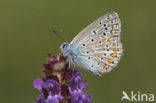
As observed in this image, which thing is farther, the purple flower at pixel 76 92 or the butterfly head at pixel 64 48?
the butterfly head at pixel 64 48

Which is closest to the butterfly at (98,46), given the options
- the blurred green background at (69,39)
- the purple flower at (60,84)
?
the purple flower at (60,84)

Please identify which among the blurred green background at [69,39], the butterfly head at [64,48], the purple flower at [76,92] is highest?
the blurred green background at [69,39]

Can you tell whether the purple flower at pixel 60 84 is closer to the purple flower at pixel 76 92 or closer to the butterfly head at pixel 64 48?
the purple flower at pixel 76 92

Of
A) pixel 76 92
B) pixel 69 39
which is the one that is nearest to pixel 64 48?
pixel 76 92

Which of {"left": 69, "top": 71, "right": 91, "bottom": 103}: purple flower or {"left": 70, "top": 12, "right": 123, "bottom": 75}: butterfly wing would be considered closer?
{"left": 69, "top": 71, "right": 91, "bottom": 103}: purple flower

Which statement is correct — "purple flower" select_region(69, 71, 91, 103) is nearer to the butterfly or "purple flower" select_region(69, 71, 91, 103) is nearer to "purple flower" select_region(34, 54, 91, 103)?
"purple flower" select_region(34, 54, 91, 103)

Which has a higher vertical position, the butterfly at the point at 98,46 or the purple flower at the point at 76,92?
the butterfly at the point at 98,46

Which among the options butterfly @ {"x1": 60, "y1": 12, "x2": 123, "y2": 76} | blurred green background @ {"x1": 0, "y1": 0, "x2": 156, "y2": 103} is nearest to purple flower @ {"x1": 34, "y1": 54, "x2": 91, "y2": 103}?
butterfly @ {"x1": 60, "y1": 12, "x2": 123, "y2": 76}
